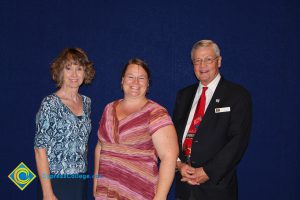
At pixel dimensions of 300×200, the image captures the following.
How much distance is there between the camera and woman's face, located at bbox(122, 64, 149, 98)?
2020 mm

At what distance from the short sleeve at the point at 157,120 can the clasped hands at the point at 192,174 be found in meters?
0.48

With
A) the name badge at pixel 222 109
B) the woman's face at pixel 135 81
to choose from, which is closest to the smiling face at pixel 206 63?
the name badge at pixel 222 109

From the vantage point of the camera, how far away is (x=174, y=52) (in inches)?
112

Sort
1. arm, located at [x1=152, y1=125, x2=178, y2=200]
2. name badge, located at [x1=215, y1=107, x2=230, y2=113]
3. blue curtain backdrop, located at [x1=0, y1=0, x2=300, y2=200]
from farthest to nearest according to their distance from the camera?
blue curtain backdrop, located at [x1=0, y1=0, x2=300, y2=200] < name badge, located at [x1=215, y1=107, x2=230, y2=113] < arm, located at [x1=152, y1=125, x2=178, y2=200]

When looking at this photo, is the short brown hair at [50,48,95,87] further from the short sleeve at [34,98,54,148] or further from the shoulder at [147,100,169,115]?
the shoulder at [147,100,169,115]

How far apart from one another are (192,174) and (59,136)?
98 centimetres

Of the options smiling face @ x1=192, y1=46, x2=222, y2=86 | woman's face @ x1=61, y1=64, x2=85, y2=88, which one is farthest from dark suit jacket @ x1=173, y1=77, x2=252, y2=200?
woman's face @ x1=61, y1=64, x2=85, y2=88

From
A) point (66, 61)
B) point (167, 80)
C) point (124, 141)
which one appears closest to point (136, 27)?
point (167, 80)

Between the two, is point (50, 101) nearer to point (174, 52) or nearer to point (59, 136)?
point (59, 136)

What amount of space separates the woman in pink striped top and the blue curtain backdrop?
1.00 meters

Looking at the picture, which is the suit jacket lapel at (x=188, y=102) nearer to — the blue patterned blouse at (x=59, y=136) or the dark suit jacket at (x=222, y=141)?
the dark suit jacket at (x=222, y=141)

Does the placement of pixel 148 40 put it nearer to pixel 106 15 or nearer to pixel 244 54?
pixel 106 15

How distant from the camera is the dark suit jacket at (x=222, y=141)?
2086 mm

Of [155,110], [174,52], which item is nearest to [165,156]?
[155,110]
